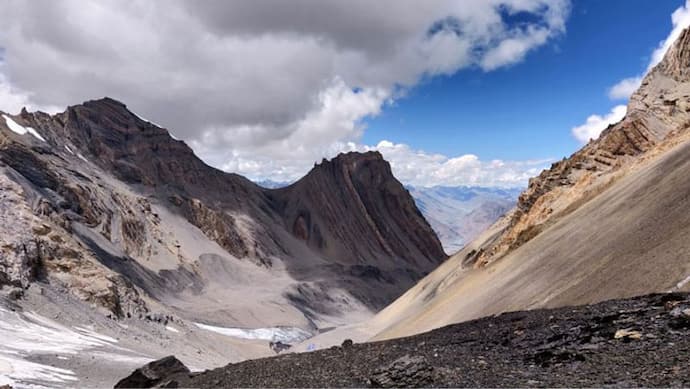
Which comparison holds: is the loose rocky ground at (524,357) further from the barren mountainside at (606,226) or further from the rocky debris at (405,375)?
the barren mountainside at (606,226)

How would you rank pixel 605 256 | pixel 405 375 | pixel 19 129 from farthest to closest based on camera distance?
pixel 19 129, pixel 605 256, pixel 405 375

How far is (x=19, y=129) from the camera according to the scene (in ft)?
249

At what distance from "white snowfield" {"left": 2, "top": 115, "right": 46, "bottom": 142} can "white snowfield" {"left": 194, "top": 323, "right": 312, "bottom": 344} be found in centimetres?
4330

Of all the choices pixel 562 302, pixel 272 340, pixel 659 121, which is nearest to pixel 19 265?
pixel 272 340

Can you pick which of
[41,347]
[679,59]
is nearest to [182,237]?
[41,347]

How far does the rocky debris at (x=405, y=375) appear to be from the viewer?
8.21 meters

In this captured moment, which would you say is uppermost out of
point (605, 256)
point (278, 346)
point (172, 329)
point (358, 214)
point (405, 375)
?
point (358, 214)

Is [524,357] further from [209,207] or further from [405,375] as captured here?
[209,207]

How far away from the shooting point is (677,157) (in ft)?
69.6

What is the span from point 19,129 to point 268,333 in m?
50.2

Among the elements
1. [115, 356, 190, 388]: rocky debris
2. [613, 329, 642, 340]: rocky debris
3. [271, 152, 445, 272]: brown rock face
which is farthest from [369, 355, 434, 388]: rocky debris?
[271, 152, 445, 272]: brown rock face

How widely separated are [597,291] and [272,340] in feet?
164

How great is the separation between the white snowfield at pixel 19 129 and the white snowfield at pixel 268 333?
4330 cm

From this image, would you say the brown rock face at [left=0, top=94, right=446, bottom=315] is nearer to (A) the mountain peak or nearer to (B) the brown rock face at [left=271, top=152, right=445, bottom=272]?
(B) the brown rock face at [left=271, top=152, right=445, bottom=272]
